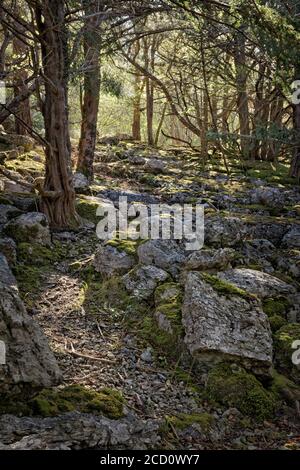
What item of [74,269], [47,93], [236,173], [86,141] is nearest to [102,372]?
[74,269]

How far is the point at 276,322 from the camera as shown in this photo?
13.7ft

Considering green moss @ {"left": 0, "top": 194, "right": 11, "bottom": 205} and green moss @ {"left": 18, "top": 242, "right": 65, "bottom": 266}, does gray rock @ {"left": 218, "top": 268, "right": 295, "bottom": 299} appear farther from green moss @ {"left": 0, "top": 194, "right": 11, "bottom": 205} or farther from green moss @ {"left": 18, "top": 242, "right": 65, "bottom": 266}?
green moss @ {"left": 0, "top": 194, "right": 11, "bottom": 205}

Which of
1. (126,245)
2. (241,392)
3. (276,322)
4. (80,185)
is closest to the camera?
(241,392)

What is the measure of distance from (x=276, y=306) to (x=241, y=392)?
1.37 meters

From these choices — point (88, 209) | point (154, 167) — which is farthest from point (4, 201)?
point (154, 167)

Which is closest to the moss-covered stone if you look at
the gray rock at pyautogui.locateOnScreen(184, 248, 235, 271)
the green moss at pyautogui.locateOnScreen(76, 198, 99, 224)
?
the gray rock at pyautogui.locateOnScreen(184, 248, 235, 271)

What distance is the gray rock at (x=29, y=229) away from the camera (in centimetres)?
541

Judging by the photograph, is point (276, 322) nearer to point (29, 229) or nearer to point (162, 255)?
point (162, 255)

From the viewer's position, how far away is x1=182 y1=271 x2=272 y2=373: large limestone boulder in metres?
3.49

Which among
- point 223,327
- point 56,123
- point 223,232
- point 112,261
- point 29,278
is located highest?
point 56,123

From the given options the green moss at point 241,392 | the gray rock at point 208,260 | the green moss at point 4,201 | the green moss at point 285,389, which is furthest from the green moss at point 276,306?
the green moss at point 4,201

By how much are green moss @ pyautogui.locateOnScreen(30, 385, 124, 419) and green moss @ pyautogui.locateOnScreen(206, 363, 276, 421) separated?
2.58 feet

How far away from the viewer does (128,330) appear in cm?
Answer: 415
